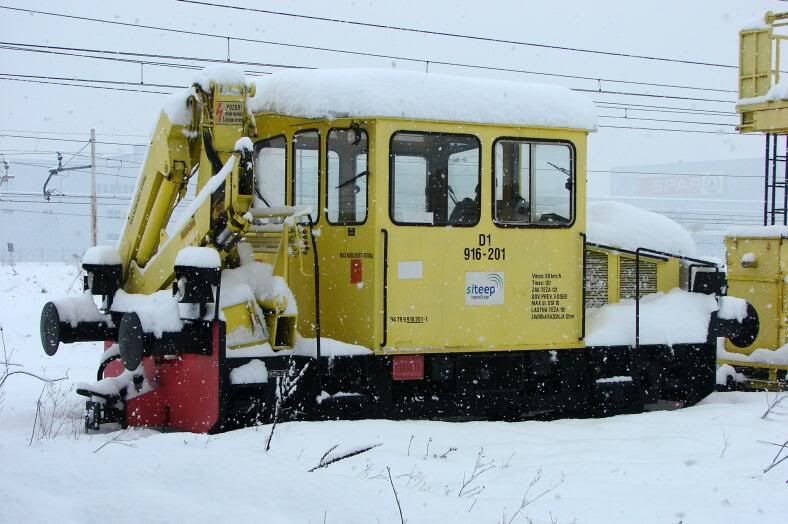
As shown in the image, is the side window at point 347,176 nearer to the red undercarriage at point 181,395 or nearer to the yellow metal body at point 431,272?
the yellow metal body at point 431,272

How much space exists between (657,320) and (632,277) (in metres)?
0.51

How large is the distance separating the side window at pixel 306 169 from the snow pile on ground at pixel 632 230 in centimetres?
289

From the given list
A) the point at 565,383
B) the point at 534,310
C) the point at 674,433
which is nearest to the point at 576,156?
the point at 534,310

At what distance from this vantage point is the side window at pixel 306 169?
8062mm

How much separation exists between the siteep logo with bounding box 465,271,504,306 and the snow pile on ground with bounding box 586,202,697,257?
145 centimetres

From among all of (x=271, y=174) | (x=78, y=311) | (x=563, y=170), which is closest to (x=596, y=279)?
(x=563, y=170)

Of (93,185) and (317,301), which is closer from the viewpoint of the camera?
(317,301)

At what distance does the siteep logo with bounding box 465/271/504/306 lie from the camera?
8125 millimetres

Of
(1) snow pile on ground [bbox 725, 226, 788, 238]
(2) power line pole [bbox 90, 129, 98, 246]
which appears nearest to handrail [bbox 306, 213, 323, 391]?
(1) snow pile on ground [bbox 725, 226, 788, 238]

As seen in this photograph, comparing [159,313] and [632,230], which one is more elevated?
[632,230]

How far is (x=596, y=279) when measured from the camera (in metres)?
9.09

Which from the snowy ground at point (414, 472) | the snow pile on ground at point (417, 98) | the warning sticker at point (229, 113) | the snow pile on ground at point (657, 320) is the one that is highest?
the snow pile on ground at point (417, 98)

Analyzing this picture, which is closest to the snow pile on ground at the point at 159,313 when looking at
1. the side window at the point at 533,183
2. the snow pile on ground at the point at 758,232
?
the side window at the point at 533,183

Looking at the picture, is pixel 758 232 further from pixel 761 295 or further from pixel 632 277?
pixel 632 277
